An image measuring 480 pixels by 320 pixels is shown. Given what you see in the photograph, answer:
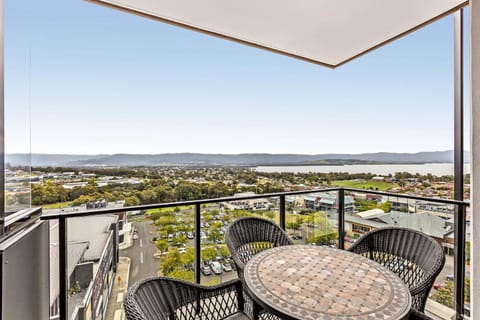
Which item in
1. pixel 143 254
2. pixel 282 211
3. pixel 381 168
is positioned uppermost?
pixel 381 168

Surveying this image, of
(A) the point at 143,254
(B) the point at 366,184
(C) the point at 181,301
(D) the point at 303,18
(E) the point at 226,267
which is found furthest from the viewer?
(B) the point at 366,184

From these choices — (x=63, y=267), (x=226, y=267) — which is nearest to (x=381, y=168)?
(x=226, y=267)

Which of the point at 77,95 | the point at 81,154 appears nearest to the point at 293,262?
the point at 81,154

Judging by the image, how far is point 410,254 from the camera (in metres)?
2.08

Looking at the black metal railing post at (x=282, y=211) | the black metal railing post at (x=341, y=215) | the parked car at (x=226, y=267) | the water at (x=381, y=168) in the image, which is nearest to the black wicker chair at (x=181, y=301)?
the parked car at (x=226, y=267)

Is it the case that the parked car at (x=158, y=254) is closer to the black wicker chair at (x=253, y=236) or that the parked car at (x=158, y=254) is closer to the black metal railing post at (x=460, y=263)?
the black wicker chair at (x=253, y=236)

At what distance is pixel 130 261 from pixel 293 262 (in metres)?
1.54

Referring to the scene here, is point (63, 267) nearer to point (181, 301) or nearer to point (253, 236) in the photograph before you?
point (181, 301)

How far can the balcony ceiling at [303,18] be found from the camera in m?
2.10

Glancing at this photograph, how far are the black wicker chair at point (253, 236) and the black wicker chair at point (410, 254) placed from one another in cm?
69

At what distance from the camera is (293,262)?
1.72 metres

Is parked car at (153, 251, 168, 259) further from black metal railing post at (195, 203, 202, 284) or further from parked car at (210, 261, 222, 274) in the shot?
parked car at (210, 261, 222, 274)

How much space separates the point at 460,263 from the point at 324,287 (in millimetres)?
2066

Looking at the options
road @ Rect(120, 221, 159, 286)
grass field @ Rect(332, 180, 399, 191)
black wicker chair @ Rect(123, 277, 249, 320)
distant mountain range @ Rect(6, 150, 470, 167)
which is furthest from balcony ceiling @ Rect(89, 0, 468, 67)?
black wicker chair @ Rect(123, 277, 249, 320)
